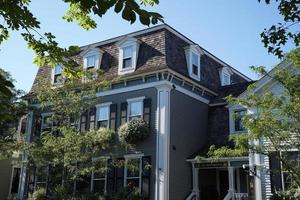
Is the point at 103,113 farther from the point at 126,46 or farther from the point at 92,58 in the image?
the point at 126,46

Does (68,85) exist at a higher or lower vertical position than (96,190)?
higher

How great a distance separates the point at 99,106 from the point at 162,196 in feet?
20.5

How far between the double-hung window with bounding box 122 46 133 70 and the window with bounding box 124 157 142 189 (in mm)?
4913

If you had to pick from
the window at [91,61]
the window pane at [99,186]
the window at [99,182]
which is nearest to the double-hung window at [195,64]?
the window at [91,61]

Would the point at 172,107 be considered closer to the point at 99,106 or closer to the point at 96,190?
the point at 99,106

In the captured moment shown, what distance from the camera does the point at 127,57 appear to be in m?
21.4

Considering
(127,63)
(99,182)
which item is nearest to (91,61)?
(127,63)

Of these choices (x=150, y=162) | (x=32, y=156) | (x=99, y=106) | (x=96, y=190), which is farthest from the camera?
(x=99, y=106)

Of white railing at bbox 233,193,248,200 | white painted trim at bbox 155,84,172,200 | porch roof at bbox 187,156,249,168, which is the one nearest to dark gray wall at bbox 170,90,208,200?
white painted trim at bbox 155,84,172,200

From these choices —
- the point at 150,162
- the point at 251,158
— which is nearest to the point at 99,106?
the point at 150,162

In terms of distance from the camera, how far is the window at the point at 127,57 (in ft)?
69.7

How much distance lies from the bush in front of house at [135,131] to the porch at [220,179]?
295 cm

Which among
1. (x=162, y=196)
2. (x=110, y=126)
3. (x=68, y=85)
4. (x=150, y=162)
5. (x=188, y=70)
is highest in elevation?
(x=188, y=70)

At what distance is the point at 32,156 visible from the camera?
17.5m
